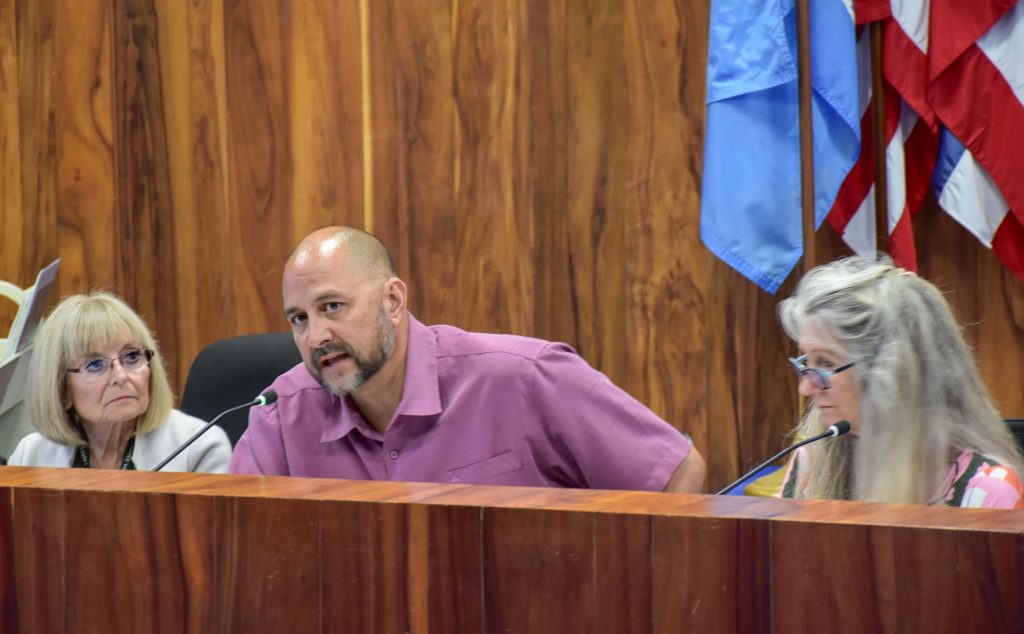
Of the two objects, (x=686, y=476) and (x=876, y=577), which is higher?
(x=876, y=577)

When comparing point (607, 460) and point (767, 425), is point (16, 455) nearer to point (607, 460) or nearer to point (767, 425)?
point (607, 460)

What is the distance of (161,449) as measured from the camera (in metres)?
2.81

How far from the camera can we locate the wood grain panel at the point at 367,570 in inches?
48.0

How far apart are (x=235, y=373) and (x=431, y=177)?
109 cm

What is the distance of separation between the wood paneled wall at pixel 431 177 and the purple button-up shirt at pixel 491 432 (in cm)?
136

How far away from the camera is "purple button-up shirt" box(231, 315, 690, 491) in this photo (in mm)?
2248

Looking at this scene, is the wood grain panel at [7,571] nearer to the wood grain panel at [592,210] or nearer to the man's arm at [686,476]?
the man's arm at [686,476]

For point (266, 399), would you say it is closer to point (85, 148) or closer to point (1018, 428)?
point (1018, 428)

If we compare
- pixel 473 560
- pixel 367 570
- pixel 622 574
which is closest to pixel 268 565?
pixel 367 570

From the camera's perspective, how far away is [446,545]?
1.21 meters

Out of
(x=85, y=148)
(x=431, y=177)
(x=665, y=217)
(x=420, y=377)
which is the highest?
(x=85, y=148)

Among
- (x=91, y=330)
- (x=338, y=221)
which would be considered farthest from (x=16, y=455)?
(x=338, y=221)

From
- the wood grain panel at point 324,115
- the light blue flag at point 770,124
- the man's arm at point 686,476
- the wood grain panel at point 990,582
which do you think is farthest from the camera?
the wood grain panel at point 324,115

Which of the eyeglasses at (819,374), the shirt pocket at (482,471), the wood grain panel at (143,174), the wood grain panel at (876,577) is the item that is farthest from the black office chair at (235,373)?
the wood grain panel at (876,577)
